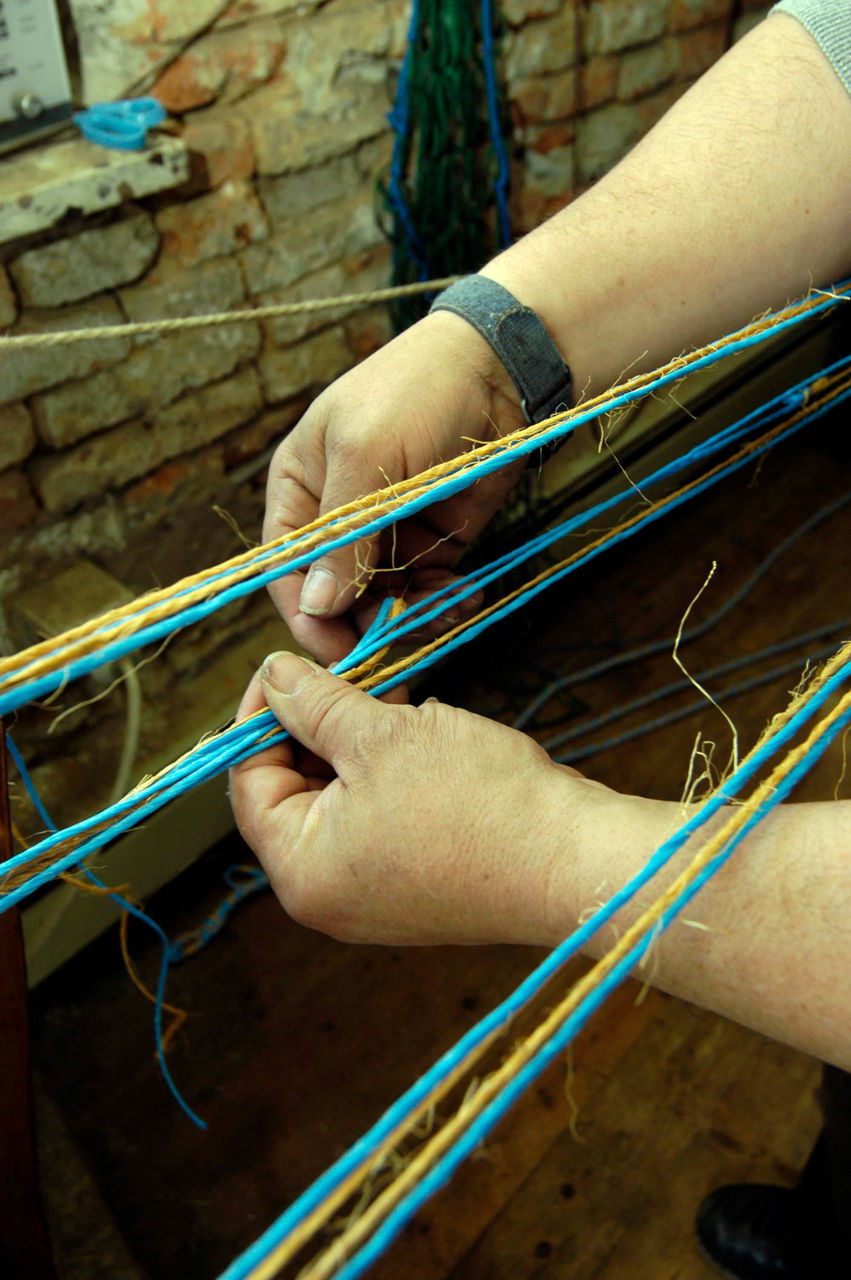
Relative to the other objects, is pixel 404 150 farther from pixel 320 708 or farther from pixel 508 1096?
pixel 508 1096

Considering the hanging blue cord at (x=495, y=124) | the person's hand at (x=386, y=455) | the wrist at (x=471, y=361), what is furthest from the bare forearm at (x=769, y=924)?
the hanging blue cord at (x=495, y=124)

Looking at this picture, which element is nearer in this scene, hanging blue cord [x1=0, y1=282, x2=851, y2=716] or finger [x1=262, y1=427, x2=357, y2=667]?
hanging blue cord [x1=0, y1=282, x2=851, y2=716]

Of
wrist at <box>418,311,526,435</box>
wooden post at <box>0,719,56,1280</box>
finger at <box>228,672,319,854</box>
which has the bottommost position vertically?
wooden post at <box>0,719,56,1280</box>

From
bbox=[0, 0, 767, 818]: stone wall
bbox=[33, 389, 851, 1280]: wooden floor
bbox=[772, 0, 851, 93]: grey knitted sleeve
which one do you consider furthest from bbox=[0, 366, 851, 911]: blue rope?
bbox=[0, 0, 767, 818]: stone wall

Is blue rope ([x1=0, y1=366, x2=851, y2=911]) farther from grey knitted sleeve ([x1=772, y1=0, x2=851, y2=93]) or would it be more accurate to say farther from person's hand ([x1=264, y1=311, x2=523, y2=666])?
grey knitted sleeve ([x1=772, y1=0, x2=851, y2=93])

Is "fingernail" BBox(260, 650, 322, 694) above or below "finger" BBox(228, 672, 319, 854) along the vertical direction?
above

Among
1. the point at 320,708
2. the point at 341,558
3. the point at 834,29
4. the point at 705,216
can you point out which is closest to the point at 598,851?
the point at 320,708

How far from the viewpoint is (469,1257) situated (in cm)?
112

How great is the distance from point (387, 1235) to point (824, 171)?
902 millimetres

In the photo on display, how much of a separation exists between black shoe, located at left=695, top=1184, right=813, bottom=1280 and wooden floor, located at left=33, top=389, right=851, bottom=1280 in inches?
1.4

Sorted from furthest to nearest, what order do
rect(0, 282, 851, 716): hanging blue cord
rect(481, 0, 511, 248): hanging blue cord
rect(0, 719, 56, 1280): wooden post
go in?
rect(481, 0, 511, 248): hanging blue cord → rect(0, 719, 56, 1280): wooden post → rect(0, 282, 851, 716): hanging blue cord

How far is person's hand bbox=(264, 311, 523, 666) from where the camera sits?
29.5 inches

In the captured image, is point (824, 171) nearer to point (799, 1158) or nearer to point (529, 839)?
point (529, 839)

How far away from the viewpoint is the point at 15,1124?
73 cm
